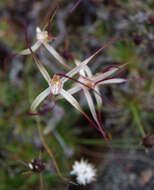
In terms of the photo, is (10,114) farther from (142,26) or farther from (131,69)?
(142,26)

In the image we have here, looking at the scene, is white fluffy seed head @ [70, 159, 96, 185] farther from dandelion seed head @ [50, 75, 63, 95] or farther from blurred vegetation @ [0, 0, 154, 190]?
dandelion seed head @ [50, 75, 63, 95]

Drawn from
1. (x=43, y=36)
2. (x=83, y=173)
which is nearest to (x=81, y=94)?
(x=83, y=173)

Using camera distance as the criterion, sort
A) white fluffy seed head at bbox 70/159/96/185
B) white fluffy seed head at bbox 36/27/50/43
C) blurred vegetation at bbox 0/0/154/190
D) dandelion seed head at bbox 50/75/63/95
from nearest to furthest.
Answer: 1. dandelion seed head at bbox 50/75/63/95
2. white fluffy seed head at bbox 36/27/50/43
3. white fluffy seed head at bbox 70/159/96/185
4. blurred vegetation at bbox 0/0/154/190

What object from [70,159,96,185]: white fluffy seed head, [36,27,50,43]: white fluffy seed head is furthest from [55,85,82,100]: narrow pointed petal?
[70,159,96,185]: white fluffy seed head

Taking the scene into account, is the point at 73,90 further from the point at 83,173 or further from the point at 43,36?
the point at 83,173

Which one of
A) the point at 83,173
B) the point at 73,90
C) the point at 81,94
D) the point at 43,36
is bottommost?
the point at 83,173

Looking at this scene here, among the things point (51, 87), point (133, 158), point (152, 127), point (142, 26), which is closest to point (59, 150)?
point (133, 158)

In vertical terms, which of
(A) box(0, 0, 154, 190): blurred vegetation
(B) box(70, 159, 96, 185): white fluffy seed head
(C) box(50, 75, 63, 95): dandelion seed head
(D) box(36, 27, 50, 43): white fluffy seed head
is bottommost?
(B) box(70, 159, 96, 185): white fluffy seed head

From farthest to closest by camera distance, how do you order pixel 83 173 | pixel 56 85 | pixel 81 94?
1. pixel 81 94
2. pixel 83 173
3. pixel 56 85
